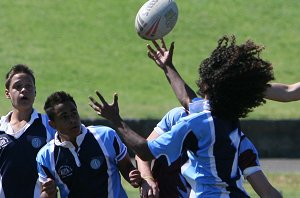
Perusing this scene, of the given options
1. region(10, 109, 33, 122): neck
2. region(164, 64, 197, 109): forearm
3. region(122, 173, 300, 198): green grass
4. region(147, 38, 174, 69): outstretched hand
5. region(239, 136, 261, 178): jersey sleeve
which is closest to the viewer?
region(239, 136, 261, 178): jersey sleeve

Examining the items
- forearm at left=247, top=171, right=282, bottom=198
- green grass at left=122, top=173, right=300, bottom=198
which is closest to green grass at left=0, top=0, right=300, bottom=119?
green grass at left=122, top=173, right=300, bottom=198

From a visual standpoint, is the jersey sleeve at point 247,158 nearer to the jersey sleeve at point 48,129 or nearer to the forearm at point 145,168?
the forearm at point 145,168

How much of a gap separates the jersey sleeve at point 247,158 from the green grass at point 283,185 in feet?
22.2

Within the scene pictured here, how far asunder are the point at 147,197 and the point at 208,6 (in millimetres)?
19380

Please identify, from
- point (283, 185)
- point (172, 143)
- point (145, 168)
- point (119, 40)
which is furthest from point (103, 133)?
point (119, 40)

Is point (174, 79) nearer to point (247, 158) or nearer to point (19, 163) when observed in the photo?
point (247, 158)

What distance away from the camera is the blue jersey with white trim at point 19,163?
833cm

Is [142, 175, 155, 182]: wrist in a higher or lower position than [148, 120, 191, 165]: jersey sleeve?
lower

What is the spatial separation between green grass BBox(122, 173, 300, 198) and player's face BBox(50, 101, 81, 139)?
598cm

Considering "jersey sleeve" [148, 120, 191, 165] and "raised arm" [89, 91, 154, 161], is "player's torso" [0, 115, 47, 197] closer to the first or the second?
"raised arm" [89, 91, 154, 161]

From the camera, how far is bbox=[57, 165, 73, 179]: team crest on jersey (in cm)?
736

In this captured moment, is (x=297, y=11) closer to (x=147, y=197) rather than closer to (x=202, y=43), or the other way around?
(x=202, y=43)

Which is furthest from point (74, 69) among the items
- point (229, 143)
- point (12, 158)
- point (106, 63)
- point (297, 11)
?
point (229, 143)

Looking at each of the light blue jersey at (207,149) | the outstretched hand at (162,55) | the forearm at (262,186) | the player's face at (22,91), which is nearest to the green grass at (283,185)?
the player's face at (22,91)
